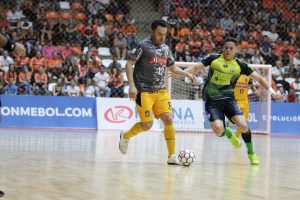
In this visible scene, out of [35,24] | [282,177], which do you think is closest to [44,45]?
[35,24]

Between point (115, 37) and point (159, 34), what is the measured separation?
1596 centimetres

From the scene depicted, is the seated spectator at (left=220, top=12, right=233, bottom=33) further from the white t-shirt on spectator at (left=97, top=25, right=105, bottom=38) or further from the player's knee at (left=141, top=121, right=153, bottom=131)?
the player's knee at (left=141, top=121, right=153, bottom=131)

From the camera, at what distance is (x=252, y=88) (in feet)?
71.6

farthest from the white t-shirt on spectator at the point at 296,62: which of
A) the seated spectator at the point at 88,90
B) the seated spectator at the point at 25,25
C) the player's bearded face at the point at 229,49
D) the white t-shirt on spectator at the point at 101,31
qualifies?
the player's bearded face at the point at 229,49

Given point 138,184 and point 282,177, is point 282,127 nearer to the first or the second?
point 282,177

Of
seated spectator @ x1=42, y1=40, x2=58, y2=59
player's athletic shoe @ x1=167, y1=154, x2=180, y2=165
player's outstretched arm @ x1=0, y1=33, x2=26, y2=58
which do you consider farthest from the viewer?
seated spectator @ x1=42, y1=40, x2=58, y2=59

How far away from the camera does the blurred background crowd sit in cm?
2252

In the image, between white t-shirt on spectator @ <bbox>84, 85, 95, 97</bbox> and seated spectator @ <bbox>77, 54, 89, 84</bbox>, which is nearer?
white t-shirt on spectator @ <bbox>84, 85, 95, 97</bbox>

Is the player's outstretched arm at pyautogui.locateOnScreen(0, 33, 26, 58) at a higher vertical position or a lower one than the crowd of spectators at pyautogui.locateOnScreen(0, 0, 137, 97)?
lower

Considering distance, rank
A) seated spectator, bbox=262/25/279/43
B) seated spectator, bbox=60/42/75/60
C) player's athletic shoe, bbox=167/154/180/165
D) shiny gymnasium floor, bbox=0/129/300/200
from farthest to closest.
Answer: seated spectator, bbox=262/25/279/43, seated spectator, bbox=60/42/75/60, player's athletic shoe, bbox=167/154/180/165, shiny gymnasium floor, bbox=0/129/300/200

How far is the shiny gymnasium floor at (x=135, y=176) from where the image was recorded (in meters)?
6.21

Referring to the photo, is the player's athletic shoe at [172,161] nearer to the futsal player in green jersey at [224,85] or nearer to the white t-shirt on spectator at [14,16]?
the futsal player in green jersey at [224,85]

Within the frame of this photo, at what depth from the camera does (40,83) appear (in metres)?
22.1

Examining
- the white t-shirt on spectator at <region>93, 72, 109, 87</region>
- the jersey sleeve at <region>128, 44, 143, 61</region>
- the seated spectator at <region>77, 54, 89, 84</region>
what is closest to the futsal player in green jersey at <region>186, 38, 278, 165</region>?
the jersey sleeve at <region>128, 44, 143, 61</region>
